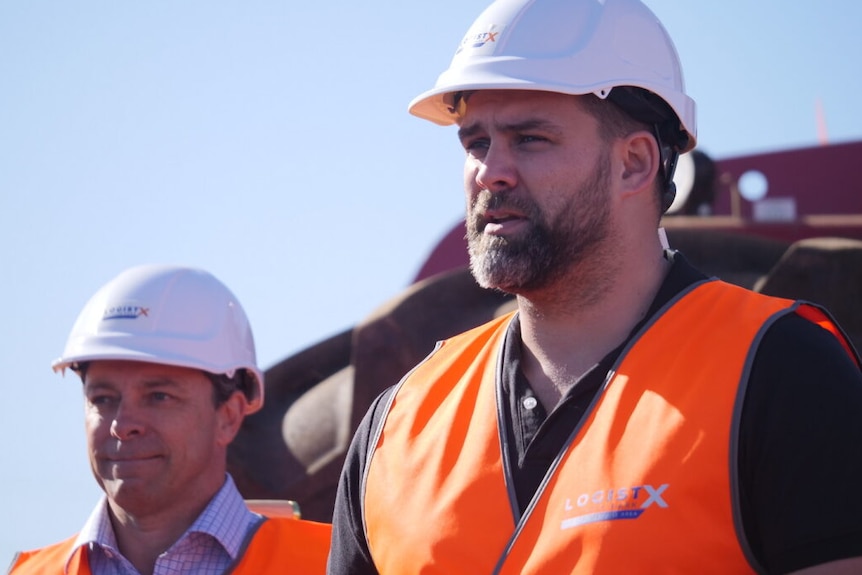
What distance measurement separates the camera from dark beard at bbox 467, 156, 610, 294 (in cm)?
291

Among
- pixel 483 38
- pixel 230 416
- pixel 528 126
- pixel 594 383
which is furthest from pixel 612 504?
pixel 230 416

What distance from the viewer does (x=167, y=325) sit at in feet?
A: 15.0

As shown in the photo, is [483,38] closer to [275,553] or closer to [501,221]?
[501,221]

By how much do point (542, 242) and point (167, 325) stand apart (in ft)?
6.88

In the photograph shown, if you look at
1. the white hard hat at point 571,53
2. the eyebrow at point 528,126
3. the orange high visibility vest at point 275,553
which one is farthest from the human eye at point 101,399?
the eyebrow at point 528,126

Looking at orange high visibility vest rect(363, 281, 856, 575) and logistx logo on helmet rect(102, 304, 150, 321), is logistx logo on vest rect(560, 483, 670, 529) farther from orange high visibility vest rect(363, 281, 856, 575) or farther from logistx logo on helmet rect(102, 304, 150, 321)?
logistx logo on helmet rect(102, 304, 150, 321)

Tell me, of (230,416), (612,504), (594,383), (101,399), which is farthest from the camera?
(230,416)

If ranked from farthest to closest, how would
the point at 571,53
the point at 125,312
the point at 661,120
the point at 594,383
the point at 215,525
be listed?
the point at 125,312 → the point at 215,525 → the point at 661,120 → the point at 571,53 → the point at 594,383

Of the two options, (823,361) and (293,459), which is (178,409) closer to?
(293,459)

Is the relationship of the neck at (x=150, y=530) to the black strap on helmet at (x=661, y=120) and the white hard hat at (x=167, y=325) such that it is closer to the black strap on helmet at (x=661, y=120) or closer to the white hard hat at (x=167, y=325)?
the white hard hat at (x=167, y=325)

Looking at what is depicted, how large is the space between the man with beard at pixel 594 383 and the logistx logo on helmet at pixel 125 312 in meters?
1.69

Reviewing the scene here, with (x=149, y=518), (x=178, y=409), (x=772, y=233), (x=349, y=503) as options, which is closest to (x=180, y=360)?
(x=178, y=409)

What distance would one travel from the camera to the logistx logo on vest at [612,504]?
249 centimetres

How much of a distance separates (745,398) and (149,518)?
2411mm
